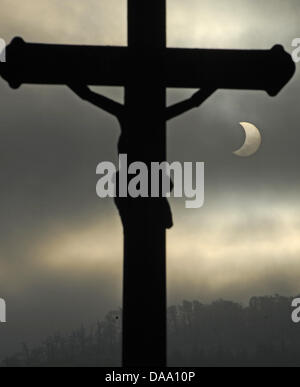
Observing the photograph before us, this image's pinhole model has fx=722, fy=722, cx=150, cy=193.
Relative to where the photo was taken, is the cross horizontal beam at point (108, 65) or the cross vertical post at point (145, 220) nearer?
the cross vertical post at point (145, 220)

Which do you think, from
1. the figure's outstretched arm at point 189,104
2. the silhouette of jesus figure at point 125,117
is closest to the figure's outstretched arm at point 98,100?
the silhouette of jesus figure at point 125,117

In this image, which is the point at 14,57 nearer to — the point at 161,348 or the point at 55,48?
the point at 55,48

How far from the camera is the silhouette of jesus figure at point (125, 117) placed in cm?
486

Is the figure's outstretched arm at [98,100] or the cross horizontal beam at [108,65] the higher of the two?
the cross horizontal beam at [108,65]

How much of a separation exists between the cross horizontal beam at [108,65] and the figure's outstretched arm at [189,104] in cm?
6

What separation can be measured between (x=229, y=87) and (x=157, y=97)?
622 mm

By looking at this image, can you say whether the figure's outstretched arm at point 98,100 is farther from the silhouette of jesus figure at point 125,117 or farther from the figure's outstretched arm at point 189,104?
the figure's outstretched arm at point 189,104

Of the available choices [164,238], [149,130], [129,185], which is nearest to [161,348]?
[164,238]

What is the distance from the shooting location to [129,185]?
489 centimetres

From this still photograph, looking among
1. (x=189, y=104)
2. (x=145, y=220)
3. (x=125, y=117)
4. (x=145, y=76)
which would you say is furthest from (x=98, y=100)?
(x=145, y=220)

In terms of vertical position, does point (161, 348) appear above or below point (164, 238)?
below

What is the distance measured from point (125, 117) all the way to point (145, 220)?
790mm

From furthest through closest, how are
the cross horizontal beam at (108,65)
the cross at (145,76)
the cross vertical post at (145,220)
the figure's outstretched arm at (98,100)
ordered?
the cross horizontal beam at (108,65)
the figure's outstretched arm at (98,100)
the cross at (145,76)
the cross vertical post at (145,220)
